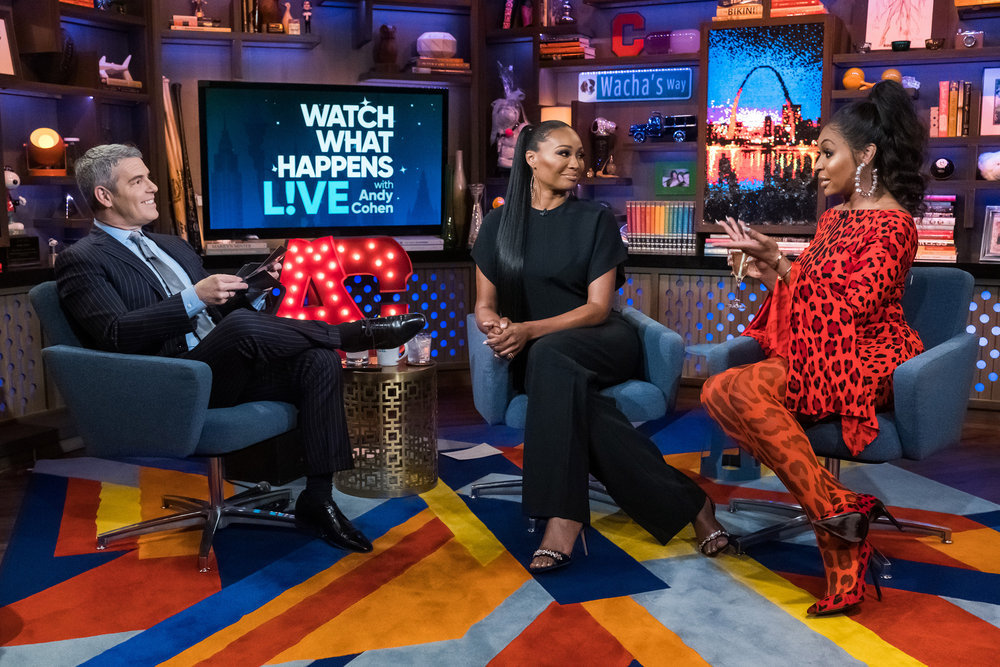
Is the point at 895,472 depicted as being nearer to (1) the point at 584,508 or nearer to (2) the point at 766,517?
(2) the point at 766,517

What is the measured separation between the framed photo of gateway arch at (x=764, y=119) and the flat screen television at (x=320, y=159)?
1.36m

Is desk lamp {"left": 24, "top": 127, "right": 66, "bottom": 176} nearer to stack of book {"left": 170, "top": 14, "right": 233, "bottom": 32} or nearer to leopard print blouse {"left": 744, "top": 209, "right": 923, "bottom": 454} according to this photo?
stack of book {"left": 170, "top": 14, "right": 233, "bottom": 32}

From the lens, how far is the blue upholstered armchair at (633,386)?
2.92 m

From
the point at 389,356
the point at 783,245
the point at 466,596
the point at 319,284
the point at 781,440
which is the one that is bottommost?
the point at 466,596

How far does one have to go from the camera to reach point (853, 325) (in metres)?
2.57

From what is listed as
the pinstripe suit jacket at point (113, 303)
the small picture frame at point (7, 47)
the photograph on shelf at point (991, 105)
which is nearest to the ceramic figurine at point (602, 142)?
the photograph on shelf at point (991, 105)

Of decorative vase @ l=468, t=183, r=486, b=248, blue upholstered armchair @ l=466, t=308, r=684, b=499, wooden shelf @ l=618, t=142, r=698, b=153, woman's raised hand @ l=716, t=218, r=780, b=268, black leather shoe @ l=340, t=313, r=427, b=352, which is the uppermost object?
wooden shelf @ l=618, t=142, r=698, b=153

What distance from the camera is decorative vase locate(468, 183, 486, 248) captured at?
→ 5066 mm

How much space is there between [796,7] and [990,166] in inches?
46.3

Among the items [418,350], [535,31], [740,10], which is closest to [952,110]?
[740,10]

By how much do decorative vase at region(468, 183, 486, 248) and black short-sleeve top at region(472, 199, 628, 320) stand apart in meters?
1.91

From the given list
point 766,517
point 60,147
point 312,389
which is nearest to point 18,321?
point 60,147

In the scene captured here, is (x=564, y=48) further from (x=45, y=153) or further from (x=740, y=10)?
(x=45, y=153)

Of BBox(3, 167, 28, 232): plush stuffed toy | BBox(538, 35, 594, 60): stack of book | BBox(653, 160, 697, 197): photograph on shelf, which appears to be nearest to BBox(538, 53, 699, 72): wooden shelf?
Answer: BBox(538, 35, 594, 60): stack of book
